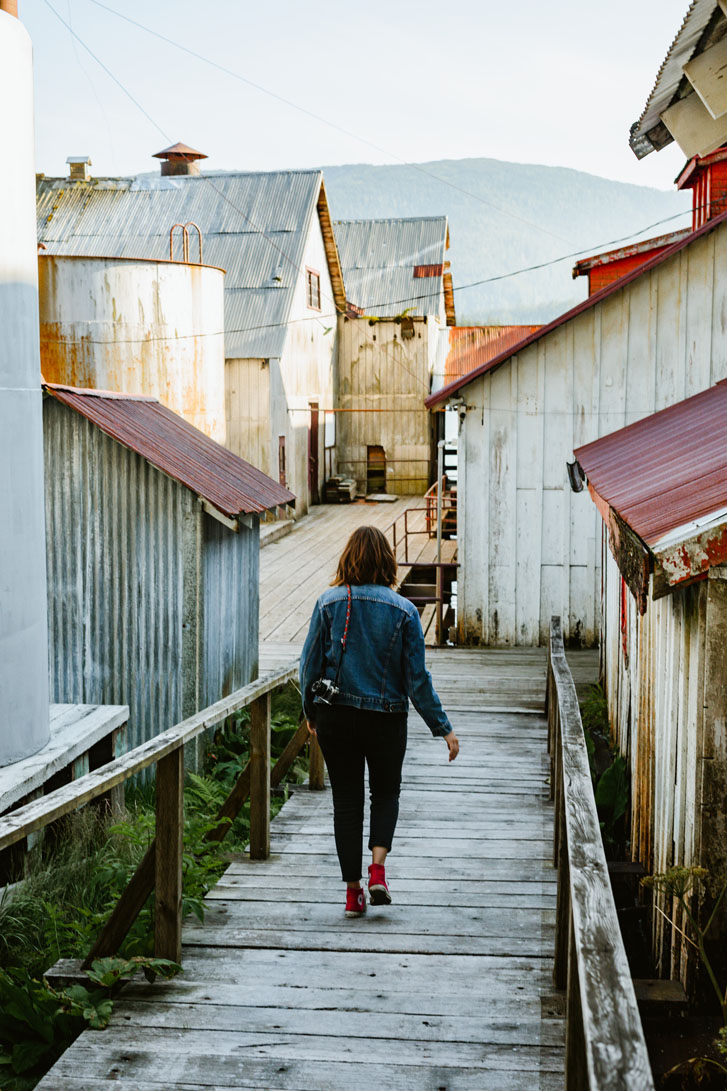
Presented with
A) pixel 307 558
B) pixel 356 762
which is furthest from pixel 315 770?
pixel 307 558

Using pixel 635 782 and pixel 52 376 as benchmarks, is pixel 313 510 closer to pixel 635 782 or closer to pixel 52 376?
pixel 52 376

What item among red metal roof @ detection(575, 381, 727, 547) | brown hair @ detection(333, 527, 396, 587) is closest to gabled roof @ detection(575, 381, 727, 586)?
red metal roof @ detection(575, 381, 727, 547)

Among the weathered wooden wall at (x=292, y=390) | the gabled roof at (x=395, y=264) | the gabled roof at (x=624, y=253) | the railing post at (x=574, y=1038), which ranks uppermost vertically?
the gabled roof at (x=395, y=264)

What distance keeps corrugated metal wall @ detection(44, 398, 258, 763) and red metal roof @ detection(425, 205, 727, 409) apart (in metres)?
4.04

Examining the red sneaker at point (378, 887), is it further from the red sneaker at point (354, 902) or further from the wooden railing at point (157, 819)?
the wooden railing at point (157, 819)

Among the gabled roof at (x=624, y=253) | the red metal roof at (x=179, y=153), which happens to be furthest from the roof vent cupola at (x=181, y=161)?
the gabled roof at (x=624, y=253)

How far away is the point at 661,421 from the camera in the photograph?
8758mm

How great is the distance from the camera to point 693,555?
3.87 metres

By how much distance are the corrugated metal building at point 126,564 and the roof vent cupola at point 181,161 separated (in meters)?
25.4

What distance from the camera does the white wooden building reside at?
1261 centimetres

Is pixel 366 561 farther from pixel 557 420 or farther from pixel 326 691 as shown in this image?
pixel 557 420

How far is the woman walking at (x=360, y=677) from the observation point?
4.84 metres

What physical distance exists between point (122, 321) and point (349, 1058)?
1624 centimetres

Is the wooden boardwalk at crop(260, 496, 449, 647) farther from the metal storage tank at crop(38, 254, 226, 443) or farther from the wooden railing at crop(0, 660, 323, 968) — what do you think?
the wooden railing at crop(0, 660, 323, 968)
